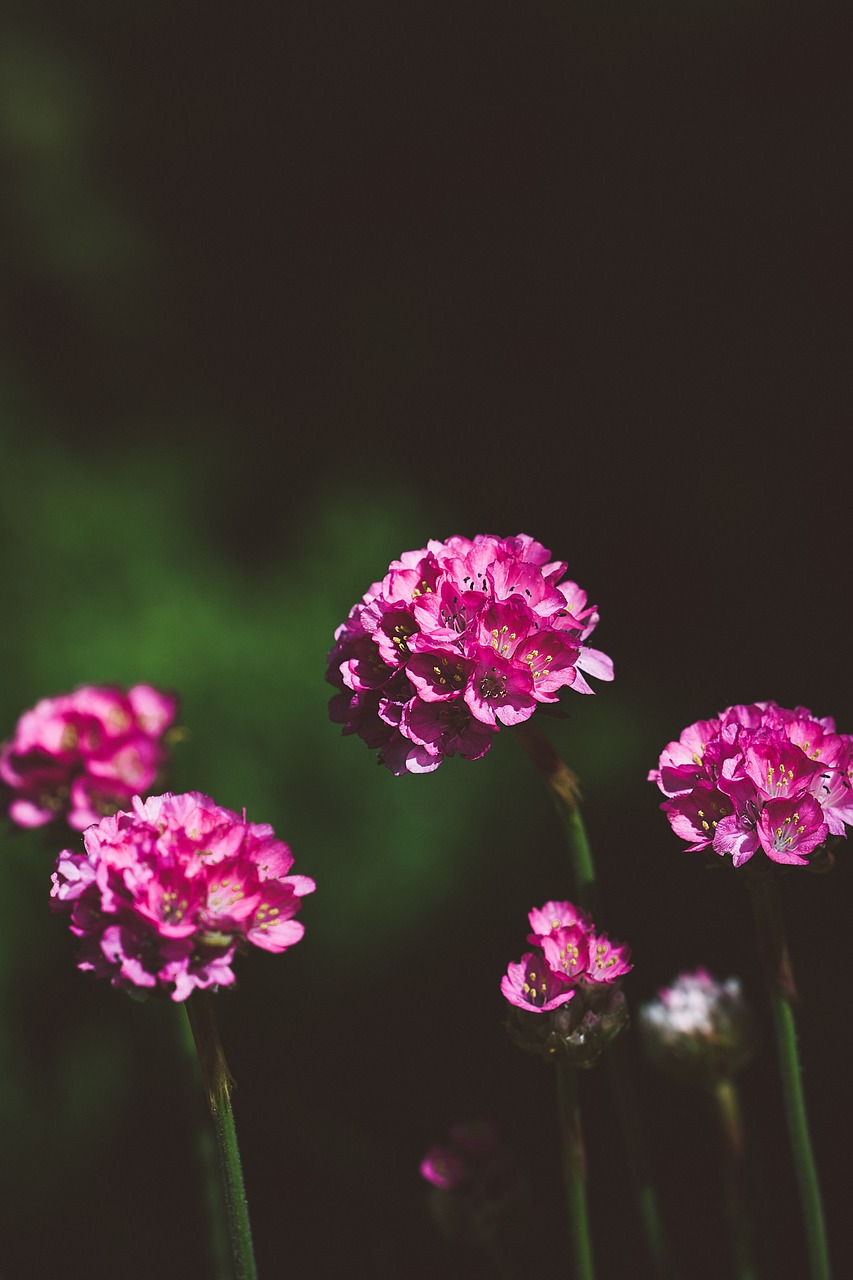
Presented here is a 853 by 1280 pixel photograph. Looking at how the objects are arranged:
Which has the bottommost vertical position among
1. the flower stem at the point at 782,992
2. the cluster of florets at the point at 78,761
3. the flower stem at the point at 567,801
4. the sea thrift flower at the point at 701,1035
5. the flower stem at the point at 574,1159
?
the flower stem at the point at 574,1159

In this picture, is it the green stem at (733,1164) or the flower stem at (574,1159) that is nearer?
the flower stem at (574,1159)

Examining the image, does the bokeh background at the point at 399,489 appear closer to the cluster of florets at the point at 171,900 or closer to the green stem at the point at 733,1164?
the green stem at the point at 733,1164

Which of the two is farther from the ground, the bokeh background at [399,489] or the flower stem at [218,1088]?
the bokeh background at [399,489]

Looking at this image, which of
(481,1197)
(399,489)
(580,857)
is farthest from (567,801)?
(399,489)

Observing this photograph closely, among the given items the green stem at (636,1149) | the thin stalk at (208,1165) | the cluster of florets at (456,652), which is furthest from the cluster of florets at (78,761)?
the green stem at (636,1149)

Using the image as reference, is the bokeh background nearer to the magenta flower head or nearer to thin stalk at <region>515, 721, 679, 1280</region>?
the magenta flower head

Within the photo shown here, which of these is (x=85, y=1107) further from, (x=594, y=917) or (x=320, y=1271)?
(x=594, y=917)

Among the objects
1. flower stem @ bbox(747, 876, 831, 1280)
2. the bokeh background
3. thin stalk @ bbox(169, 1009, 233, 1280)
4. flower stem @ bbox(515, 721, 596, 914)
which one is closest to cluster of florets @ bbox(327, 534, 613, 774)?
flower stem @ bbox(515, 721, 596, 914)
